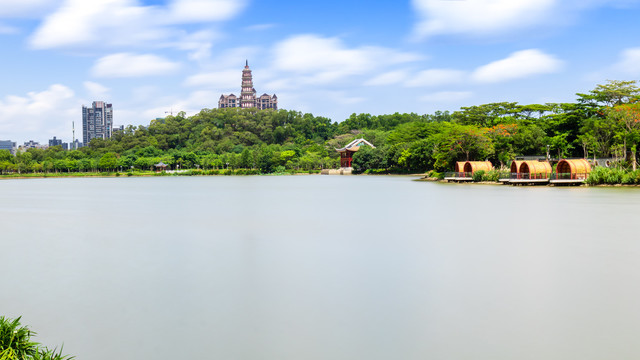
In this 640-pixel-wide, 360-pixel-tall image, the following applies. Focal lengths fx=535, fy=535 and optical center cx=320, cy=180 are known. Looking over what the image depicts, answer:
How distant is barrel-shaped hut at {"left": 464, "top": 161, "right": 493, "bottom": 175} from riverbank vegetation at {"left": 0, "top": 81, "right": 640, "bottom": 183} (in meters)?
1.50

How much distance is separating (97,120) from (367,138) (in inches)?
5223

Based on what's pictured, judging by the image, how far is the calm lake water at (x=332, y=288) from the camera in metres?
5.35

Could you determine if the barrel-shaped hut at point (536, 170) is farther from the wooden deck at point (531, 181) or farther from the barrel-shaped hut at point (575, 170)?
the barrel-shaped hut at point (575, 170)

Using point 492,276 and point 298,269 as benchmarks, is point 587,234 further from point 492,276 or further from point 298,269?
point 298,269

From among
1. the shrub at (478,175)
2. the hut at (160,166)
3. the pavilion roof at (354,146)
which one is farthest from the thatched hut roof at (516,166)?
the hut at (160,166)

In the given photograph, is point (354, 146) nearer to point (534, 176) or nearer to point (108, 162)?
point (108, 162)

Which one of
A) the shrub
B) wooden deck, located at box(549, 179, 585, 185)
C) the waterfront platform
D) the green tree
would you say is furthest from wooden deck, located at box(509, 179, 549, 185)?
the green tree

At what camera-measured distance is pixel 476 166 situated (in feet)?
119

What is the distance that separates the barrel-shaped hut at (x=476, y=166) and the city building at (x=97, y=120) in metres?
164

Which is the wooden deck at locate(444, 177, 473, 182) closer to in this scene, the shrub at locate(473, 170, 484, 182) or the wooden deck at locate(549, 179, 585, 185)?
the shrub at locate(473, 170, 484, 182)

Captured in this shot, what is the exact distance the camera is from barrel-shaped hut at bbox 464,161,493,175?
1414 inches

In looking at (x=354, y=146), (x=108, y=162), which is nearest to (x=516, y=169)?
(x=354, y=146)

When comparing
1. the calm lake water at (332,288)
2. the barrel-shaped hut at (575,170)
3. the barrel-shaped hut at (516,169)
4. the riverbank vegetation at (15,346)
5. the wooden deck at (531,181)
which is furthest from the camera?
the barrel-shaped hut at (516,169)

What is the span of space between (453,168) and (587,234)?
2873cm
